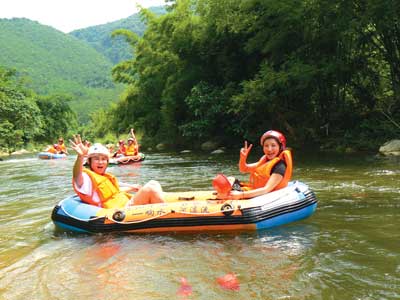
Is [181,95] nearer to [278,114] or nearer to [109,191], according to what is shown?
[278,114]

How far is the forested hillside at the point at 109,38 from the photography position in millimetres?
120019

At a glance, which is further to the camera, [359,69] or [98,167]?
[359,69]

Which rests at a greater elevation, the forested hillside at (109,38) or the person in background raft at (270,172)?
the forested hillside at (109,38)

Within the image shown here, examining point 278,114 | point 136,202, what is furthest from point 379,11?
point 136,202

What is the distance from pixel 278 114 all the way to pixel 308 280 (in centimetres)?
1339

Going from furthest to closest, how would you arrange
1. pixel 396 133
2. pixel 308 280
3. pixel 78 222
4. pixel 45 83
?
1. pixel 45 83
2. pixel 396 133
3. pixel 78 222
4. pixel 308 280

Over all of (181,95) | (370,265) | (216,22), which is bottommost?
(370,265)

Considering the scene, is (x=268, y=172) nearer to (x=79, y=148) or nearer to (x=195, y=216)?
(x=195, y=216)

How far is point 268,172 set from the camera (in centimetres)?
512

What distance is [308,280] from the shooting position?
3.27m

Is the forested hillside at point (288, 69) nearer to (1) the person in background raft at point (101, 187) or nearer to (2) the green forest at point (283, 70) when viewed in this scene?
(2) the green forest at point (283, 70)

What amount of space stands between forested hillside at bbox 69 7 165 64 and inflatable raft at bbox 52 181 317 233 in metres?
112

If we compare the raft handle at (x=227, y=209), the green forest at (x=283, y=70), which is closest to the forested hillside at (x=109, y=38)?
the green forest at (x=283, y=70)

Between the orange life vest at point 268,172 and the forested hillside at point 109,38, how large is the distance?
11195cm
